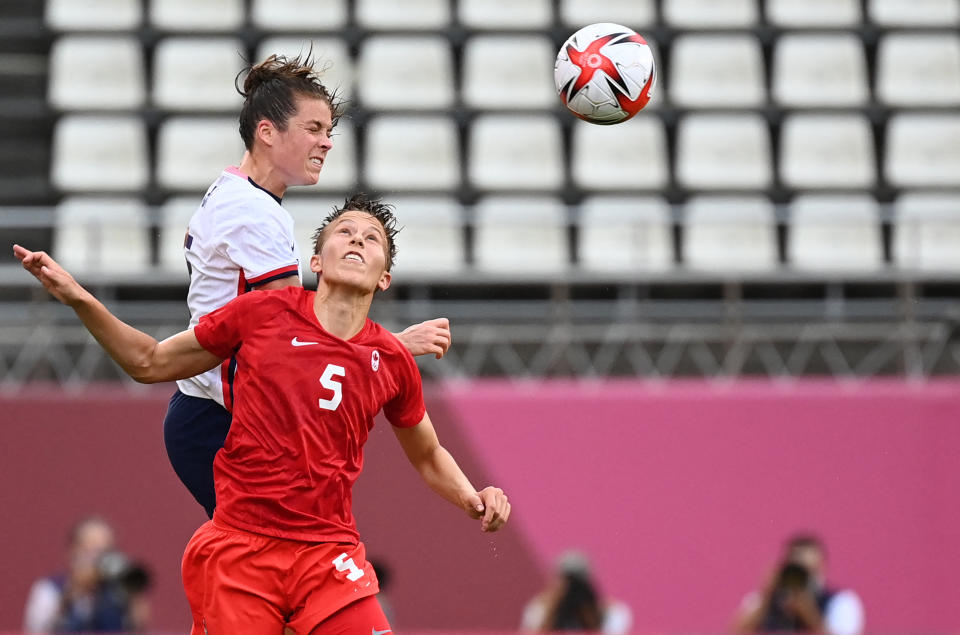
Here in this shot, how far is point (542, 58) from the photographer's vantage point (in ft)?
40.7

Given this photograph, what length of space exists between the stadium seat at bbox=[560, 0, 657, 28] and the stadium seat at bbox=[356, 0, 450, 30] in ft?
3.41

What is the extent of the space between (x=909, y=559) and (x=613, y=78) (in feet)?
17.7

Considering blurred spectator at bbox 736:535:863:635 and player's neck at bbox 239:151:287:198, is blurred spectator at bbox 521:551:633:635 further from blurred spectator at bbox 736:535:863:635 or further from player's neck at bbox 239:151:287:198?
player's neck at bbox 239:151:287:198

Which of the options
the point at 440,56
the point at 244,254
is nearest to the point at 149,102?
the point at 440,56

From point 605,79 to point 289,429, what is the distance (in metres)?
2.39

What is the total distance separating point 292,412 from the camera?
13.4ft

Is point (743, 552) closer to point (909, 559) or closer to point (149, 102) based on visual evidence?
point (909, 559)

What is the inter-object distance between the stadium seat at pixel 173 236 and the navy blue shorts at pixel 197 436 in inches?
243

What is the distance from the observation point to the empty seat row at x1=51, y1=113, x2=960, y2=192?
11.8m

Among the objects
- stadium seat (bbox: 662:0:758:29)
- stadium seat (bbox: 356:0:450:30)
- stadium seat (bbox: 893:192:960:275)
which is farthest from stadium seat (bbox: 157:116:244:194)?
stadium seat (bbox: 893:192:960:275)

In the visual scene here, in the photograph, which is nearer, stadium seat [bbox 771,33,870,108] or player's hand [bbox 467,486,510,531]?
player's hand [bbox 467,486,510,531]

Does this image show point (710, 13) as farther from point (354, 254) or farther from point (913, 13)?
point (354, 254)

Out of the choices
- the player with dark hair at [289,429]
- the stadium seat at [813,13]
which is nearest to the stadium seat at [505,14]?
the stadium seat at [813,13]

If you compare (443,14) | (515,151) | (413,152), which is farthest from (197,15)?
(515,151)
